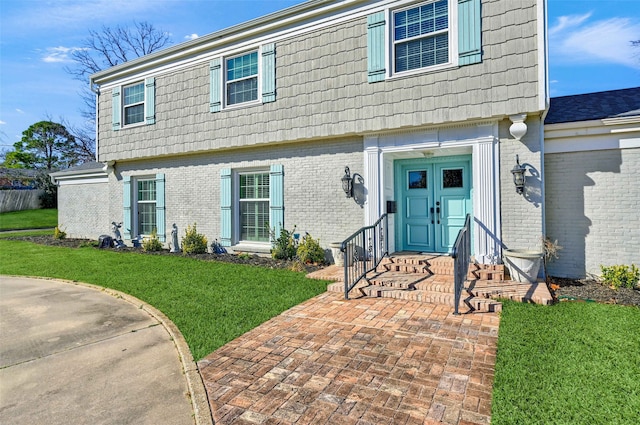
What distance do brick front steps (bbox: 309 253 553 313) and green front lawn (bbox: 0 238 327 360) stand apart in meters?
0.88

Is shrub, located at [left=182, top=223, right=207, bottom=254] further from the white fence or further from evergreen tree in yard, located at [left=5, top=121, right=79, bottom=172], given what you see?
evergreen tree in yard, located at [left=5, top=121, right=79, bottom=172]

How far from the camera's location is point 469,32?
6469mm

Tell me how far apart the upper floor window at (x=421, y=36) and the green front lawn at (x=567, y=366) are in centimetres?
487

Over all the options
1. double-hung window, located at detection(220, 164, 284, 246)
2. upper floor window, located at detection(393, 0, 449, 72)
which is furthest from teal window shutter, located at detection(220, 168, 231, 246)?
upper floor window, located at detection(393, 0, 449, 72)

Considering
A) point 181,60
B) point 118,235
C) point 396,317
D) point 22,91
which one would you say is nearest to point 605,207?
point 396,317

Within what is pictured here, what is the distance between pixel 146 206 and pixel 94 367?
9098 millimetres

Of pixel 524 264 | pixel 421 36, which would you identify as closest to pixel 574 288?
A: pixel 524 264

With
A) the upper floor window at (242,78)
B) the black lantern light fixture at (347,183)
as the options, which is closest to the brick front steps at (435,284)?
the black lantern light fixture at (347,183)

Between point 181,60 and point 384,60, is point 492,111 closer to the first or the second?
point 384,60

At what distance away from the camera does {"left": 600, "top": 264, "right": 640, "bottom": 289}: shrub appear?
19.3ft

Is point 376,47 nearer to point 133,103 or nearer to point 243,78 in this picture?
point 243,78

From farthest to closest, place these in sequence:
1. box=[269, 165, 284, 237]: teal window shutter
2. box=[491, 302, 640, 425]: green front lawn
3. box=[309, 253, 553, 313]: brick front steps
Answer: box=[269, 165, 284, 237]: teal window shutter, box=[309, 253, 553, 313]: brick front steps, box=[491, 302, 640, 425]: green front lawn

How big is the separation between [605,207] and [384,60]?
4.91 meters

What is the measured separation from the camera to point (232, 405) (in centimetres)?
274
